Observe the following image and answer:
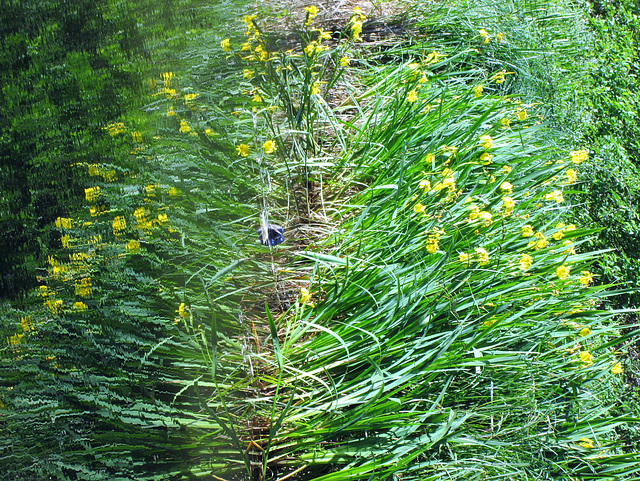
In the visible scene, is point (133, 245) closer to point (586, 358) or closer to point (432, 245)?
point (432, 245)

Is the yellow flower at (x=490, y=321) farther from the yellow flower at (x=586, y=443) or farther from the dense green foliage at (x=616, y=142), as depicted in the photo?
the dense green foliage at (x=616, y=142)

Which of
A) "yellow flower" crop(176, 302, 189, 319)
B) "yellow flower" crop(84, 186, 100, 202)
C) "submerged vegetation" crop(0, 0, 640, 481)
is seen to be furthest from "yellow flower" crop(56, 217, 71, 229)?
"yellow flower" crop(176, 302, 189, 319)

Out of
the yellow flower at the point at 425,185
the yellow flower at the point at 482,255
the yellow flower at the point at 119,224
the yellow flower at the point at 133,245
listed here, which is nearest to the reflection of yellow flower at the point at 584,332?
the yellow flower at the point at 482,255

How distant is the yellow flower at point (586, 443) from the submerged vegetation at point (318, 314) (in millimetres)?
10

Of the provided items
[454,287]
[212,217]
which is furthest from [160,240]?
[454,287]

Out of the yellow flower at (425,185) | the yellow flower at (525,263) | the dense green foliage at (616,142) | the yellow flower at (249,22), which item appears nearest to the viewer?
the yellow flower at (525,263)

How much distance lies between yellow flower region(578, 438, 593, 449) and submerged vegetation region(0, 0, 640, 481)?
10 mm

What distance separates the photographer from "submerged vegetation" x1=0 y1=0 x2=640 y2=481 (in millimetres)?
1481

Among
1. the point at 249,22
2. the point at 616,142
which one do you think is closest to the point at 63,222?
the point at 249,22

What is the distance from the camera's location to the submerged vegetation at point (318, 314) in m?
1.48

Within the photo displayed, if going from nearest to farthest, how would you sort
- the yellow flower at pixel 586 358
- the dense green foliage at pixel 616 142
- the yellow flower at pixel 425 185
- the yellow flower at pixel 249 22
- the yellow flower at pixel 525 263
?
the yellow flower at pixel 586 358 → the yellow flower at pixel 525 263 → the yellow flower at pixel 425 185 → the yellow flower at pixel 249 22 → the dense green foliage at pixel 616 142

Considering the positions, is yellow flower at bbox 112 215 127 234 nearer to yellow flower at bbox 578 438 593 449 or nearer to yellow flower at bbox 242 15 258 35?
yellow flower at bbox 242 15 258 35

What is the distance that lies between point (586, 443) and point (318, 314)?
3.36 ft

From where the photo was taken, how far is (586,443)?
5.09 feet
